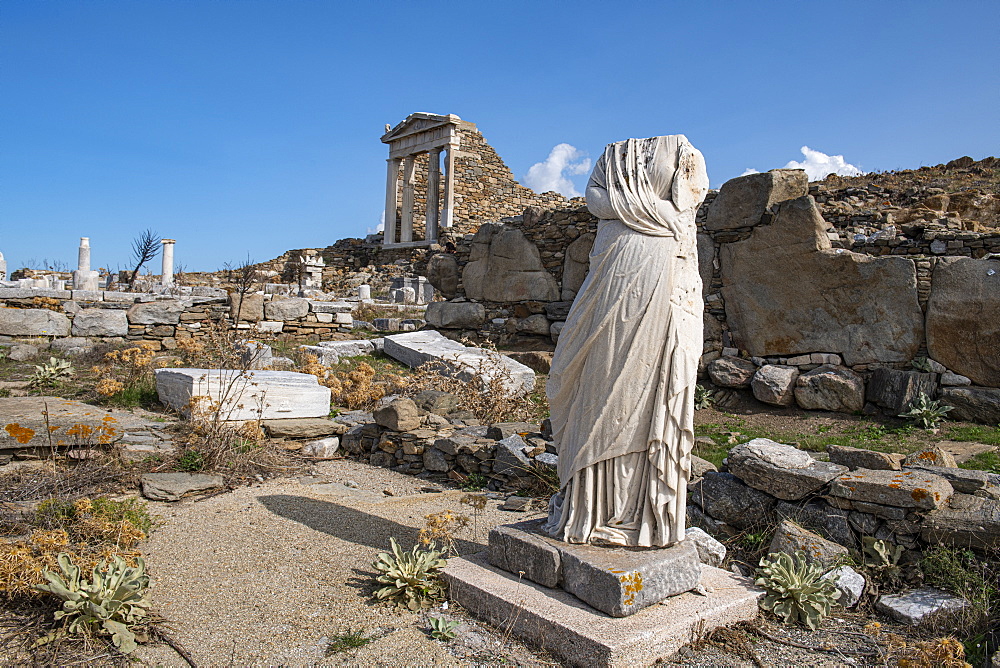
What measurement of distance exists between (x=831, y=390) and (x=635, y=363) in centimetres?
523

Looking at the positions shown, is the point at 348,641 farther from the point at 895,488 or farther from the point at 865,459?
the point at 865,459

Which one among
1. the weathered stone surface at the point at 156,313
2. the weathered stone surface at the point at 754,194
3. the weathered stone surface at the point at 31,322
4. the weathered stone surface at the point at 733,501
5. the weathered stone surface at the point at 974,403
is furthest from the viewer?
the weathered stone surface at the point at 156,313

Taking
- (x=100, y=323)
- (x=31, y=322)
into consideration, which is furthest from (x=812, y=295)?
(x=31, y=322)

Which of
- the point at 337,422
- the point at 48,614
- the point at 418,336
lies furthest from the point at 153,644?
the point at 418,336

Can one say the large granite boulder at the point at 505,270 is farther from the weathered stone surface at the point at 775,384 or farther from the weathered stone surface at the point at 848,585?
the weathered stone surface at the point at 848,585

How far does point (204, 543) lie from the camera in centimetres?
393

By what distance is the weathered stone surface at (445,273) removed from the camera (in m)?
11.4

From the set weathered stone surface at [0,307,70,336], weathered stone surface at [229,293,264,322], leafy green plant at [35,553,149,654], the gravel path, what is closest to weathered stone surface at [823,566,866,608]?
the gravel path

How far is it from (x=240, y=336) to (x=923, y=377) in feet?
29.5

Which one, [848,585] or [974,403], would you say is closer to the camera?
[848,585]

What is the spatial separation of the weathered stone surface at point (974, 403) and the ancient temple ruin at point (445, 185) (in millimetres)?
17180

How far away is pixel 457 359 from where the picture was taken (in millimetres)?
8430

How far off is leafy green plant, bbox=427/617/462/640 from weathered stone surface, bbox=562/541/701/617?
1.81 feet

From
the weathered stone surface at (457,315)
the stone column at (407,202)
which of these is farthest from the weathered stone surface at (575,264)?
the stone column at (407,202)
